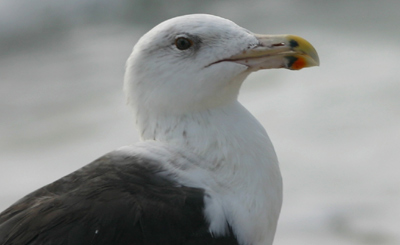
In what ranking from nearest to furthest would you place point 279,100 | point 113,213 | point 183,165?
point 113,213 < point 183,165 < point 279,100

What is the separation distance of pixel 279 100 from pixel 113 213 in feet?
10.2

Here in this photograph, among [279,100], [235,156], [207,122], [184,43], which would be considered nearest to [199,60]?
[184,43]

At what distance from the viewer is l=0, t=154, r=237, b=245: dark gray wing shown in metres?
1.83

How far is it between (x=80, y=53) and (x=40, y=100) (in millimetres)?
544

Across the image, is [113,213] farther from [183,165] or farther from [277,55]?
[277,55]

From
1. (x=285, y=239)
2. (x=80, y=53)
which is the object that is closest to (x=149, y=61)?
(x=285, y=239)

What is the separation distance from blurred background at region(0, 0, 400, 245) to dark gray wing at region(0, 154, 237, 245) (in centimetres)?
183

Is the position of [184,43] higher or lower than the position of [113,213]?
higher

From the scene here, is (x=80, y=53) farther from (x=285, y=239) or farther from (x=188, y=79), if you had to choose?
(x=188, y=79)

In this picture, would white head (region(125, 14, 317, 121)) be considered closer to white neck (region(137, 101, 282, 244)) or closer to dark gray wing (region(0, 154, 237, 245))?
white neck (region(137, 101, 282, 244))

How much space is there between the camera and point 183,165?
6.63 feet

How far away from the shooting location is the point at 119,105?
4.83 meters

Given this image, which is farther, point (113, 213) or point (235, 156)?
point (235, 156)

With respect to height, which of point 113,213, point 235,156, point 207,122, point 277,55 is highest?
point 277,55
